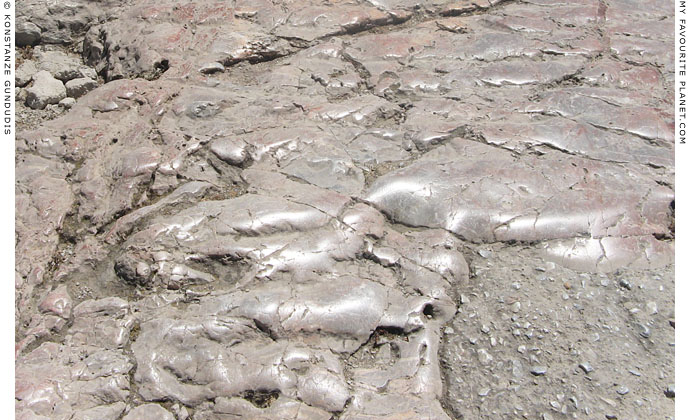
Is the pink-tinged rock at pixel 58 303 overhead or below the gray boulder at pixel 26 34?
below

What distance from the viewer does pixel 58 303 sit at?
8.01ft

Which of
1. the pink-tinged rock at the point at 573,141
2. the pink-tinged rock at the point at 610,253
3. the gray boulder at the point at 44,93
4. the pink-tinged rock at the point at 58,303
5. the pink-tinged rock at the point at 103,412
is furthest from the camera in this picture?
the gray boulder at the point at 44,93

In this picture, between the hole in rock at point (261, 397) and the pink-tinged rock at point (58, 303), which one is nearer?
the hole in rock at point (261, 397)

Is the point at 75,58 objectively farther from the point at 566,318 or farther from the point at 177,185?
the point at 566,318

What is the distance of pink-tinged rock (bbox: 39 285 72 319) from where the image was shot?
95.0 inches

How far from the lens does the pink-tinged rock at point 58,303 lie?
2.41m

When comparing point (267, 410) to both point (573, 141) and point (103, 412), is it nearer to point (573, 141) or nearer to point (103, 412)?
point (103, 412)

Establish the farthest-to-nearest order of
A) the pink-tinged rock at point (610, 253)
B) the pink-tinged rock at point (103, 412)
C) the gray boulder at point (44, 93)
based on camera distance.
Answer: the gray boulder at point (44, 93)
the pink-tinged rock at point (610, 253)
the pink-tinged rock at point (103, 412)

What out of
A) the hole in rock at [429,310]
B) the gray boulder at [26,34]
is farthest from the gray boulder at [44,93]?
the hole in rock at [429,310]

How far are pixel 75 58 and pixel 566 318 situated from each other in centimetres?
335

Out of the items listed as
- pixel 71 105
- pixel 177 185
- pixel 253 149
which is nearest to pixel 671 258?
pixel 253 149

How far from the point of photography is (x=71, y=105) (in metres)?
3.60

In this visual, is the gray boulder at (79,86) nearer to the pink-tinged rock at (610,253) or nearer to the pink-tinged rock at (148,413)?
the pink-tinged rock at (148,413)

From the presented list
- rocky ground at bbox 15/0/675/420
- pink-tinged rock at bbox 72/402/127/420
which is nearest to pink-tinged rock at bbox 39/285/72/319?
rocky ground at bbox 15/0/675/420
